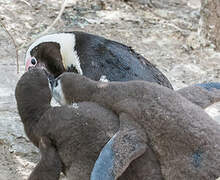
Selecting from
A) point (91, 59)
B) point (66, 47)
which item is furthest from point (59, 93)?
point (66, 47)

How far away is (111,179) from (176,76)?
232 cm

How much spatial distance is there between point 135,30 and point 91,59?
72.8 inches

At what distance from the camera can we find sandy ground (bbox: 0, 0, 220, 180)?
376cm

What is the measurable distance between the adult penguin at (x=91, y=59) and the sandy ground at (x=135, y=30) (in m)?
0.36

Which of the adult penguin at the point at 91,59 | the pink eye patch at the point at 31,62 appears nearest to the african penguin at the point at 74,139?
the adult penguin at the point at 91,59

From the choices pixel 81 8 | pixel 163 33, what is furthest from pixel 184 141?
pixel 81 8

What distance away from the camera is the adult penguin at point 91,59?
2.63 m

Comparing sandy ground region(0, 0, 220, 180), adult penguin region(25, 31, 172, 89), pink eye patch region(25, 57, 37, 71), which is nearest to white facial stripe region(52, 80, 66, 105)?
adult penguin region(25, 31, 172, 89)

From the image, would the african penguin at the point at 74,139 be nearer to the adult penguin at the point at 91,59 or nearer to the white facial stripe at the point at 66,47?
the adult penguin at the point at 91,59

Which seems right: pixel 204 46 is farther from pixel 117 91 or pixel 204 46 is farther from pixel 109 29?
pixel 117 91

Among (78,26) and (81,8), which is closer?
(78,26)

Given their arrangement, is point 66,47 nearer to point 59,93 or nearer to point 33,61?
point 33,61

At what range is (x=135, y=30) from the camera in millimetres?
4551

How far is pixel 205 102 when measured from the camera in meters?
1.94
